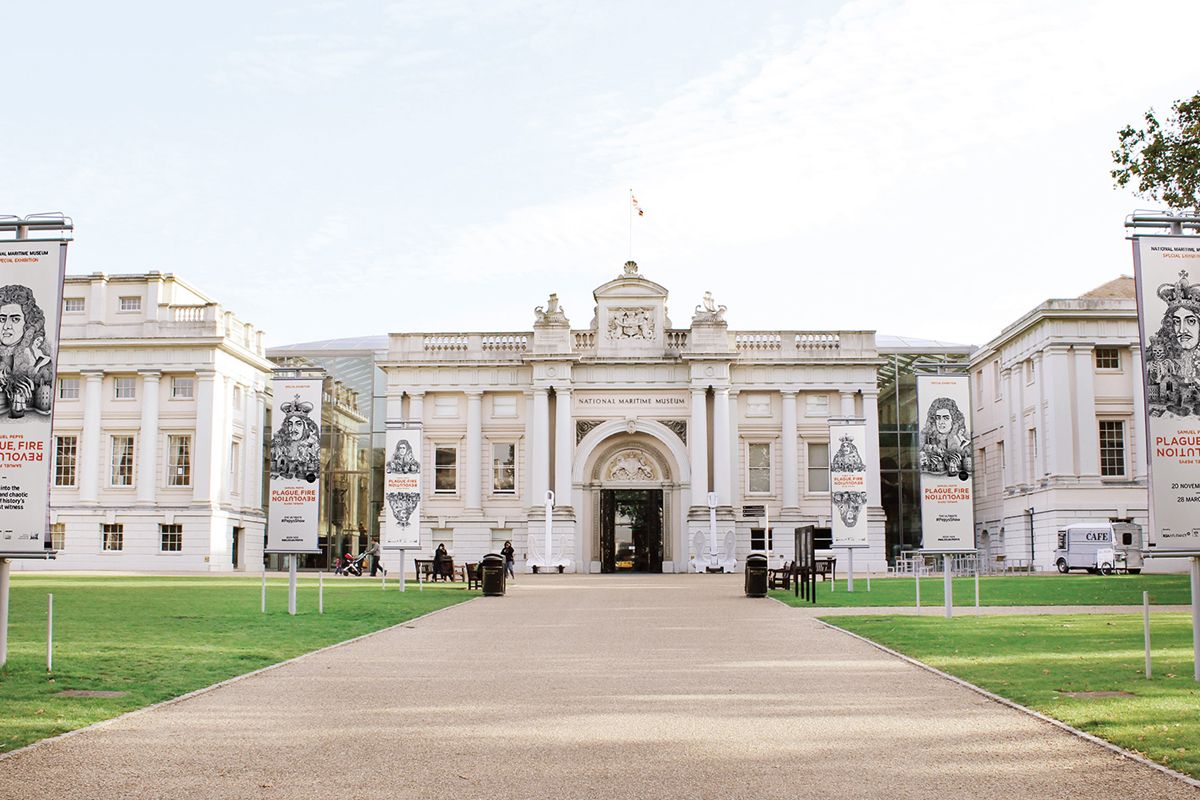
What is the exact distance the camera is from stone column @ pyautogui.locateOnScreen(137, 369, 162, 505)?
61.0 m

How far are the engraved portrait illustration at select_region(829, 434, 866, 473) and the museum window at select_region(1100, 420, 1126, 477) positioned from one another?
27.1m

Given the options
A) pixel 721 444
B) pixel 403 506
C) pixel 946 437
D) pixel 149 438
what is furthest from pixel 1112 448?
pixel 149 438

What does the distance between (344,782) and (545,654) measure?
28.4 ft

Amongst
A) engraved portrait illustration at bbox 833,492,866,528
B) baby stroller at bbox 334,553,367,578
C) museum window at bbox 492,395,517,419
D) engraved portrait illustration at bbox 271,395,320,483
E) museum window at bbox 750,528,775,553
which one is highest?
museum window at bbox 492,395,517,419

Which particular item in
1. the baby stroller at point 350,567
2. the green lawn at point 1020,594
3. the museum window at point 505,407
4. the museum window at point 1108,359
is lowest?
the baby stroller at point 350,567

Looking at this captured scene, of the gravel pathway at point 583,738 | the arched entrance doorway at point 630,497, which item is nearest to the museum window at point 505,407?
the arched entrance doorway at point 630,497

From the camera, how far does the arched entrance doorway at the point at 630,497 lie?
59250mm

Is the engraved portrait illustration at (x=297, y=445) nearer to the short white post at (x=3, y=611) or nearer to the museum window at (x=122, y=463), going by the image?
the short white post at (x=3, y=611)

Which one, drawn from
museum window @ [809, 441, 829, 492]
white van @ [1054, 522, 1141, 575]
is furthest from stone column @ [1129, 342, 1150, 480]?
museum window @ [809, 441, 829, 492]

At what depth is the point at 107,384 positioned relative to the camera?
62.0 meters

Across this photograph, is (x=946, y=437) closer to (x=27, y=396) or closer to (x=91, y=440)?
(x=27, y=396)

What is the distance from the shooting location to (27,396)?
13.8m

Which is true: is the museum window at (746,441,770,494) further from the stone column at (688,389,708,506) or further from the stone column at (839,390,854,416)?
the stone column at (839,390,854,416)

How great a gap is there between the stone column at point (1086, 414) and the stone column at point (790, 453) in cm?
1265
